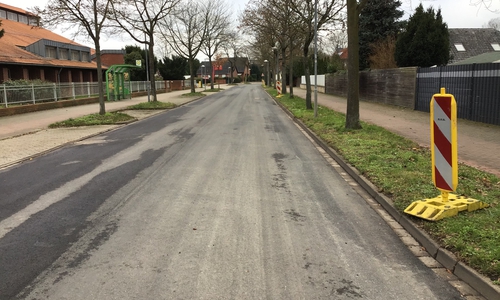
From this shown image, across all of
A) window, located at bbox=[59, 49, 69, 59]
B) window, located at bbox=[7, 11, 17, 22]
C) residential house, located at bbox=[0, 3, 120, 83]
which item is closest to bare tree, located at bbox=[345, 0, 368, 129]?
residential house, located at bbox=[0, 3, 120, 83]

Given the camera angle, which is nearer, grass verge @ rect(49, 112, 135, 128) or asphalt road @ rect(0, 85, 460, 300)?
asphalt road @ rect(0, 85, 460, 300)

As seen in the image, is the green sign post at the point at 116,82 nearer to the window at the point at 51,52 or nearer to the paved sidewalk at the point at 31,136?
the window at the point at 51,52

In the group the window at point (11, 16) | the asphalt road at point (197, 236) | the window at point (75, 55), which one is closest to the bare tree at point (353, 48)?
the asphalt road at point (197, 236)

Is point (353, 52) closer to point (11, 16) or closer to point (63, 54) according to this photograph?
point (63, 54)

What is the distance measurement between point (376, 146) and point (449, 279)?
250 inches

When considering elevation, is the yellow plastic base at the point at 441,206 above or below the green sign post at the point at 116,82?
below

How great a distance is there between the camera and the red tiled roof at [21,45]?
30795mm

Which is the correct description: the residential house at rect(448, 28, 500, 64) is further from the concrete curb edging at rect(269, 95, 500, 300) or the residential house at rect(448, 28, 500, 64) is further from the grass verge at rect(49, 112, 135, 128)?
the concrete curb edging at rect(269, 95, 500, 300)

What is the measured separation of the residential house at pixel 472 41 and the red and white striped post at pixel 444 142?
126ft

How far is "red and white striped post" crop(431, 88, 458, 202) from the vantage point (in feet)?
15.9

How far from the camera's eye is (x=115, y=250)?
4324 millimetres

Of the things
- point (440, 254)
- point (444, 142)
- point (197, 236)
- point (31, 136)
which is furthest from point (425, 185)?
point (31, 136)

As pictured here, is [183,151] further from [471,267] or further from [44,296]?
[471,267]

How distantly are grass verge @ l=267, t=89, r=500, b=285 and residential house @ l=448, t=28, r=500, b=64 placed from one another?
108ft
